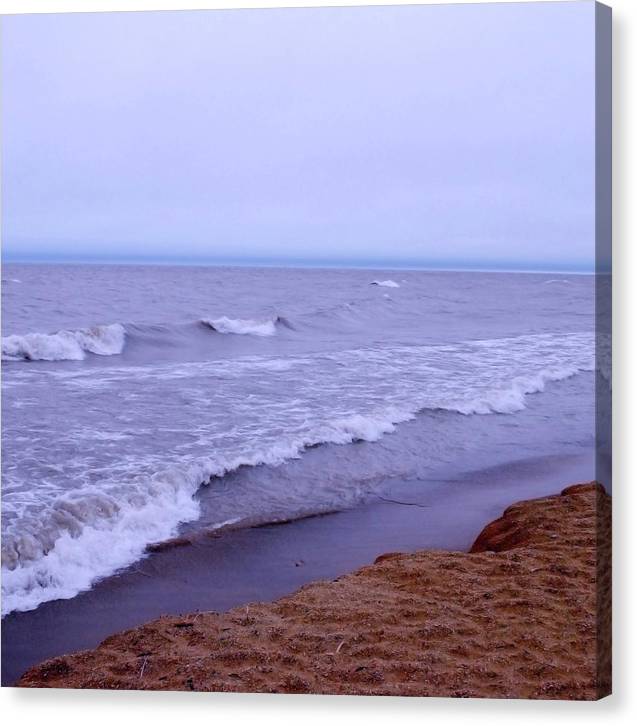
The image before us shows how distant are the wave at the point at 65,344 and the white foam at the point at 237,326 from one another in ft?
1.13

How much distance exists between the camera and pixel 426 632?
11.5 ft

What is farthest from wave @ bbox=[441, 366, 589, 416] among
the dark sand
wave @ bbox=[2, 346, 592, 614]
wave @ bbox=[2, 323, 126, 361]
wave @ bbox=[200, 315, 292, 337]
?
wave @ bbox=[2, 323, 126, 361]

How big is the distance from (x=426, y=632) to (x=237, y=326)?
1.19 metres

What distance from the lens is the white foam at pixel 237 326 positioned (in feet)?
12.3

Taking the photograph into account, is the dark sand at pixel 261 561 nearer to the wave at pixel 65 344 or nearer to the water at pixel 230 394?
the water at pixel 230 394

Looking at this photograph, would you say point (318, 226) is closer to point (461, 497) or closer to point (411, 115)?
point (411, 115)

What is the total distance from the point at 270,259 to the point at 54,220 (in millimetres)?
764

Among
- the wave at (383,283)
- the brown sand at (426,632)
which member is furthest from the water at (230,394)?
the brown sand at (426,632)

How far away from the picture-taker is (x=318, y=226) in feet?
12.5

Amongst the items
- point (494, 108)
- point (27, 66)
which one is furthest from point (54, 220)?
point (494, 108)

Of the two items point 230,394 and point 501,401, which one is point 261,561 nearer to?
point 230,394

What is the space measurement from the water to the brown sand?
0.29 m

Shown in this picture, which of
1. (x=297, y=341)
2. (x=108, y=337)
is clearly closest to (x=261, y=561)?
(x=297, y=341)

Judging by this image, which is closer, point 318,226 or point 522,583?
point 522,583
